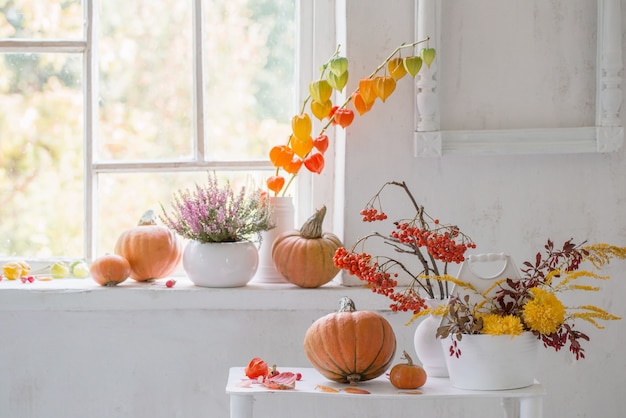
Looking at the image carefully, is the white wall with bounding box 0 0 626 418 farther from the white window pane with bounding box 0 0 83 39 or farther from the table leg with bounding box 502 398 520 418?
the white window pane with bounding box 0 0 83 39

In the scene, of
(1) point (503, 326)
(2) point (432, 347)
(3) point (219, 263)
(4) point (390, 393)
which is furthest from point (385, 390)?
(3) point (219, 263)

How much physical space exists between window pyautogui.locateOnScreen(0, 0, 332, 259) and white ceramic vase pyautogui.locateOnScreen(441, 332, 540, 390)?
0.97m

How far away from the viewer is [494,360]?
5.19 ft

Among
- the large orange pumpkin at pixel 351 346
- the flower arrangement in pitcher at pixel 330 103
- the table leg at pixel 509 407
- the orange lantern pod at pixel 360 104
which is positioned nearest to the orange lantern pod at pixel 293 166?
the flower arrangement in pitcher at pixel 330 103

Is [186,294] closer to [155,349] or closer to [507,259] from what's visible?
[155,349]

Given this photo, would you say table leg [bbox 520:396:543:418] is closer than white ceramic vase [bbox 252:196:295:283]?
Yes

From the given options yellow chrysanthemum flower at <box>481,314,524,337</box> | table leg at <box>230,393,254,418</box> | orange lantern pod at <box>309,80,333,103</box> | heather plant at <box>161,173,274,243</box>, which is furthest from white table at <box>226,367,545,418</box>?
orange lantern pod at <box>309,80,333,103</box>

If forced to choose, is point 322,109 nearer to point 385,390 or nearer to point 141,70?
point 141,70

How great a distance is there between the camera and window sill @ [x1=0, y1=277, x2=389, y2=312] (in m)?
2.09

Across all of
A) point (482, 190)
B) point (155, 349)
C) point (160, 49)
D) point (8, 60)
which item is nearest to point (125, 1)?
point (160, 49)

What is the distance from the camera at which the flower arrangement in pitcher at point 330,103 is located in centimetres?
205

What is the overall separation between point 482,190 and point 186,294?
0.78m

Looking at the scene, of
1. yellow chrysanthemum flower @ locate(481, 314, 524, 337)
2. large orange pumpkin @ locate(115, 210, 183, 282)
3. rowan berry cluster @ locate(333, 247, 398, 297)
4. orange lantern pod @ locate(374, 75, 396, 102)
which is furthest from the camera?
large orange pumpkin @ locate(115, 210, 183, 282)

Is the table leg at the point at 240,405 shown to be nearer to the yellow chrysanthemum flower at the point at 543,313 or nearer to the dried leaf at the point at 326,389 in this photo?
the dried leaf at the point at 326,389
